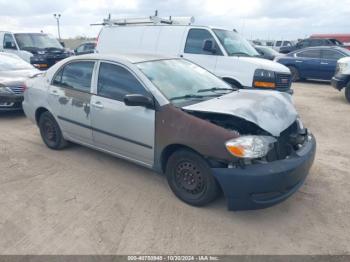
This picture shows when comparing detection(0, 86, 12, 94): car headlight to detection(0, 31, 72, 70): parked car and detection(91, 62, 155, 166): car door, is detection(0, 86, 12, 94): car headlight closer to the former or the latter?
detection(91, 62, 155, 166): car door

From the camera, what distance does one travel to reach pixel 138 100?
11.4ft

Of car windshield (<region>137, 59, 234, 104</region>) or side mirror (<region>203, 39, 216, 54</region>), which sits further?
side mirror (<region>203, 39, 216, 54</region>)

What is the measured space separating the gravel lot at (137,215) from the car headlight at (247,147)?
0.77 meters

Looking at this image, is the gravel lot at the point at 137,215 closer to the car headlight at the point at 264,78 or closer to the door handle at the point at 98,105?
the door handle at the point at 98,105

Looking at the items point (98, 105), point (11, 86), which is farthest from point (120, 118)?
point (11, 86)

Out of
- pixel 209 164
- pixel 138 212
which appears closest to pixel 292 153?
pixel 209 164

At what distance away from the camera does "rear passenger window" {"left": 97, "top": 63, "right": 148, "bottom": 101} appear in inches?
150

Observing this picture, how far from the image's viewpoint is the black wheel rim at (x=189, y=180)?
3.32 meters

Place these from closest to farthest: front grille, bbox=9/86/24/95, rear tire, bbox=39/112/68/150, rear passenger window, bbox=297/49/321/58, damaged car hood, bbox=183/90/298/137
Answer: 1. damaged car hood, bbox=183/90/298/137
2. rear tire, bbox=39/112/68/150
3. front grille, bbox=9/86/24/95
4. rear passenger window, bbox=297/49/321/58

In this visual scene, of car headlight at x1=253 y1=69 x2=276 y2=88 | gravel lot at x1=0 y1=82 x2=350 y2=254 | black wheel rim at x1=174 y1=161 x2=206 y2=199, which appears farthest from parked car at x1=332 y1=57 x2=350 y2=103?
black wheel rim at x1=174 y1=161 x2=206 y2=199

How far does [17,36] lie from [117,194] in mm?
11173

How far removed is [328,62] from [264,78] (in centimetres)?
703

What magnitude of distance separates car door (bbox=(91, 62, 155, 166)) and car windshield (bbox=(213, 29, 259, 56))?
3.74 meters

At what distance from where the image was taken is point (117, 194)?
12.4ft
